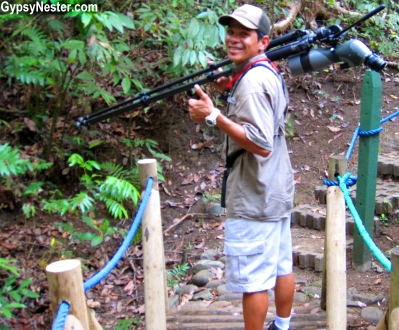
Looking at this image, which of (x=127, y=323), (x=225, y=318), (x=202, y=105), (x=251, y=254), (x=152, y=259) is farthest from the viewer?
(x=127, y=323)

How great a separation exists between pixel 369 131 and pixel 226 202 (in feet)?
4.94

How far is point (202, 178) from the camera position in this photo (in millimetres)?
5648

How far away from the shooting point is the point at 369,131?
134 inches

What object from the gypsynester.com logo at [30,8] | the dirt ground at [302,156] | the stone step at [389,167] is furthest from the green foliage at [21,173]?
the stone step at [389,167]

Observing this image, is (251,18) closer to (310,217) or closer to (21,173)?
(310,217)

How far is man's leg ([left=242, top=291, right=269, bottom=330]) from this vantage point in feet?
7.88

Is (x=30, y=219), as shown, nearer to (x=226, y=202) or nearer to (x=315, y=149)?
(x=226, y=202)

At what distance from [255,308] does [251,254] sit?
30 cm

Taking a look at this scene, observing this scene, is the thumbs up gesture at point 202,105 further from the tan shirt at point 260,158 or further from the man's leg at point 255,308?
the man's leg at point 255,308

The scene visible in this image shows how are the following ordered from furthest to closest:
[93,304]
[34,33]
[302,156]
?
1. [302,156]
2. [93,304]
3. [34,33]

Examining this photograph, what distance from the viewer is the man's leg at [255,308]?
2.40m

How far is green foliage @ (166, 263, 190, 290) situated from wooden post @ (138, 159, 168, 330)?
118 cm

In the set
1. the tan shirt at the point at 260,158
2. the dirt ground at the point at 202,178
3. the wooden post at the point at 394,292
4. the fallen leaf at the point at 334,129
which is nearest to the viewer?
the wooden post at the point at 394,292

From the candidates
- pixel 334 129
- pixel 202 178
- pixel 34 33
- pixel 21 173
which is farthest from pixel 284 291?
pixel 334 129
